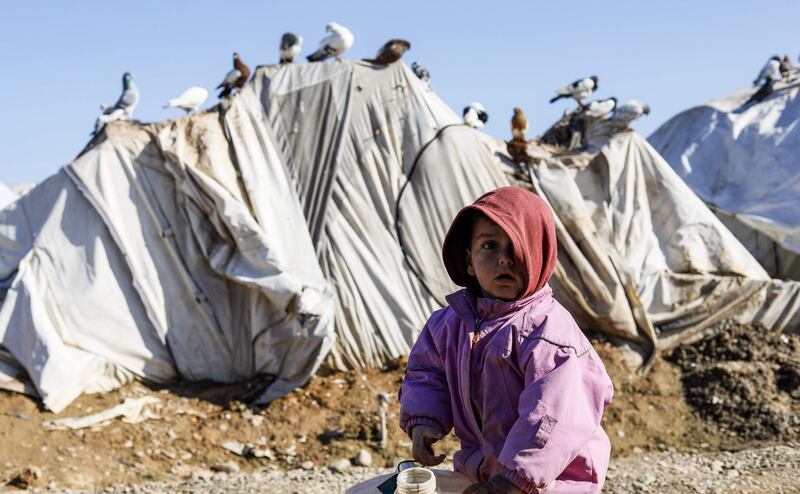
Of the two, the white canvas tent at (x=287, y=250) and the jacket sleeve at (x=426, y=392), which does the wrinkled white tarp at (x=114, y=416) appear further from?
the jacket sleeve at (x=426, y=392)

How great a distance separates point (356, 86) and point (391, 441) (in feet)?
10.1

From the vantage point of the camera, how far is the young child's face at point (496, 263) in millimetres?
2129

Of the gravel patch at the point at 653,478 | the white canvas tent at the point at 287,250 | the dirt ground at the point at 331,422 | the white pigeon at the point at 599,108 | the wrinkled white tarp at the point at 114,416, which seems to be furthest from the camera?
the white pigeon at the point at 599,108

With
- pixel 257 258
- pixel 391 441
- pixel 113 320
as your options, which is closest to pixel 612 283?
pixel 391 441

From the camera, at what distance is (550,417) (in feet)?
6.30

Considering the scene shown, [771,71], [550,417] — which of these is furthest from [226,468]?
[771,71]

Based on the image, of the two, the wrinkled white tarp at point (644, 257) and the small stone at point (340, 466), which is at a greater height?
the wrinkled white tarp at point (644, 257)

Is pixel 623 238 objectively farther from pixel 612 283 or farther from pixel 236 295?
pixel 236 295

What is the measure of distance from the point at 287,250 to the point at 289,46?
2.05 metres

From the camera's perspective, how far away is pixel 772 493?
5.17 m

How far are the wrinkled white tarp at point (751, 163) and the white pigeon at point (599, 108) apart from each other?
7.71 ft

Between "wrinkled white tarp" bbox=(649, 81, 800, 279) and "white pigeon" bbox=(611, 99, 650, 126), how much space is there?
240cm

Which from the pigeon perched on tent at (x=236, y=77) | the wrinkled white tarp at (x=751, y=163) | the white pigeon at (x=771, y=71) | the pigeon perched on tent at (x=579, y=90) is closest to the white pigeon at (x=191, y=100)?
the pigeon perched on tent at (x=236, y=77)

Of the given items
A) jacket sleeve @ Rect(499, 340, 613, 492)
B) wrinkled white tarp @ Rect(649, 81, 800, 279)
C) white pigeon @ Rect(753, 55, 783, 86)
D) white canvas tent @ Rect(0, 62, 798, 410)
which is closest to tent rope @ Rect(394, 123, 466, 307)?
white canvas tent @ Rect(0, 62, 798, 410)
